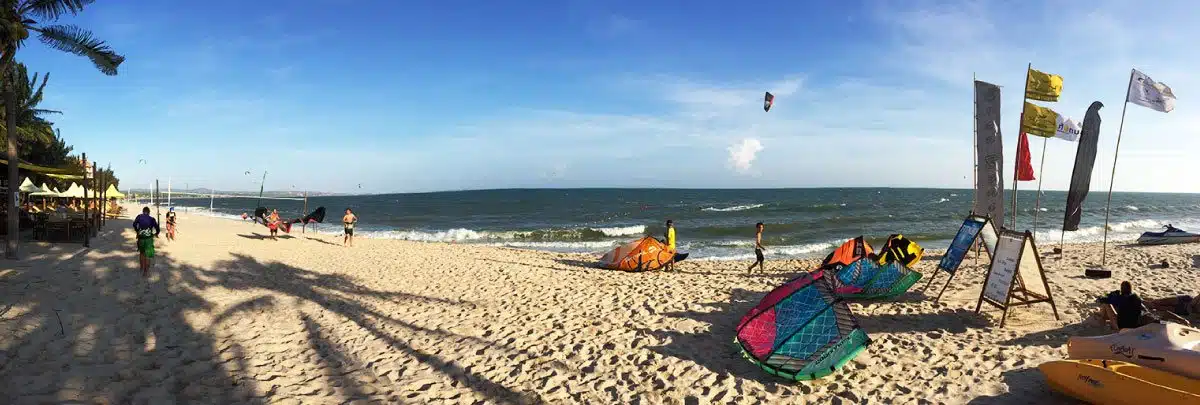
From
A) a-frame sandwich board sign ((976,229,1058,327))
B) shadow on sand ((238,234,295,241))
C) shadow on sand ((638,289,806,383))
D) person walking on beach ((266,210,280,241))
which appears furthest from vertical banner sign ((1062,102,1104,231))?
shadow on sand ((238,234,295,241))

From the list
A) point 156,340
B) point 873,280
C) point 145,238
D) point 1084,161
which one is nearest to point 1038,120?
point 1084,161

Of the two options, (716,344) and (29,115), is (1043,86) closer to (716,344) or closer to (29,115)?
(716,344)

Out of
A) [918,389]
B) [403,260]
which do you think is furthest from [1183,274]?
[403,260]

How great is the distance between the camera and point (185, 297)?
8.80 meters

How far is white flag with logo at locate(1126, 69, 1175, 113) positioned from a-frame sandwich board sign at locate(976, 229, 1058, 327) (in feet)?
20.4

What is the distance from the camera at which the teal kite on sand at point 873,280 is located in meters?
8.73

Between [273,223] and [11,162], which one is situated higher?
[11,162]

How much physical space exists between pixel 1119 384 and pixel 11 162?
17.0 m

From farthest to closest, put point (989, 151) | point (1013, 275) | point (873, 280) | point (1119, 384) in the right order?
1. point (989, 151)
2. point (873, 280)
3. point (1013, 275)
4. point (1119, 384)

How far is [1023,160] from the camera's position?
38.9ft

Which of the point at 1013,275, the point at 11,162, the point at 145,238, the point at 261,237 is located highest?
the point at 11,162

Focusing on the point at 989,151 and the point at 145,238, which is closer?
the point at 145,238

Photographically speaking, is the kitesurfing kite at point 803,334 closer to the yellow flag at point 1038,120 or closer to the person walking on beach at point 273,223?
the yellow flag at point 1038,120

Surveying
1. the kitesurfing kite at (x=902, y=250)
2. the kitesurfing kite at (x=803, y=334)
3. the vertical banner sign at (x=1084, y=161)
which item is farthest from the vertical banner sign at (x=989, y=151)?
the kitesurfing kite at (x=803, y=334)
